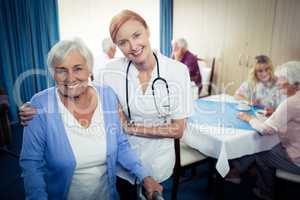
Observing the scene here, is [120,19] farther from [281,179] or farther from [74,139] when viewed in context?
[281,179]

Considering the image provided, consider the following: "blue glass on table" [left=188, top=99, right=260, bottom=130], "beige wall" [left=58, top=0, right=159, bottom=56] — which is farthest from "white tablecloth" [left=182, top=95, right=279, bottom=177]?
"beige wall" [left=58, top=0, right=159, bottom=56]

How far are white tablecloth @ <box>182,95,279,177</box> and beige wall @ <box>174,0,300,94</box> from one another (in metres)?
2.37

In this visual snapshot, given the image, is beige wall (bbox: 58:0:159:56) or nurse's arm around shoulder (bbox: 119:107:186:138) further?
beige wall (bbox: 58:0:159:56)

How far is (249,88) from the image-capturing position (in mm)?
2852

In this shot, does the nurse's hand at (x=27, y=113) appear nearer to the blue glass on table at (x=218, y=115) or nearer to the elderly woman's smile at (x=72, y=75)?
the elderly woman's smile at (x=72, y=75)

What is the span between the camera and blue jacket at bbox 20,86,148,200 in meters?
1.17

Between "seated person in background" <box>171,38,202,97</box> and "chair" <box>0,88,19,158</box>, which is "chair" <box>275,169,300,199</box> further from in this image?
"chair" <box>0,88,19,158</box>

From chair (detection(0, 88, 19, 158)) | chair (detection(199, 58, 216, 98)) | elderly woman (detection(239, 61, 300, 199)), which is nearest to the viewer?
elderly woman (detection(239, 61, 300, 199))

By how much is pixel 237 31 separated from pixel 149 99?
3651mm

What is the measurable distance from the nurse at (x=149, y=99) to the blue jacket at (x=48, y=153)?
0.55 ft

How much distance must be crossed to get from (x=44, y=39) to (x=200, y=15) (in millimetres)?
2975

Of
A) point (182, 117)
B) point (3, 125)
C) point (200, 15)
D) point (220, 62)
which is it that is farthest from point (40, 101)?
point (200, 15)

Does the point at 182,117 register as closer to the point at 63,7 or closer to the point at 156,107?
the point at 156,107

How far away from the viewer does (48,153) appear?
1210mm
